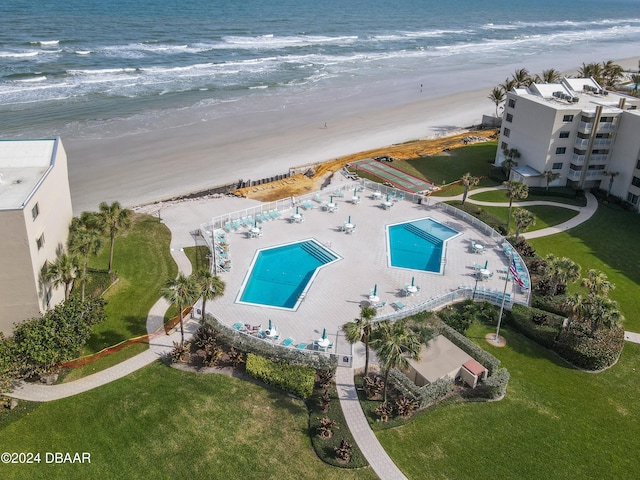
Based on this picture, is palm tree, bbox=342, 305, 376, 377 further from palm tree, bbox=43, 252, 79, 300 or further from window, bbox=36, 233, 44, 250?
window, bbox=36, 233, 44, 250

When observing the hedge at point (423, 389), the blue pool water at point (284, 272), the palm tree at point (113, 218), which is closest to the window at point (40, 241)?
the palm tree at point (113, 218)

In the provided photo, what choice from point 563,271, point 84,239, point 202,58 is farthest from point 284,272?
point 202,58

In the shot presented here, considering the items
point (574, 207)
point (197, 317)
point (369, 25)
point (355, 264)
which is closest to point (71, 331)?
point (197, 317)

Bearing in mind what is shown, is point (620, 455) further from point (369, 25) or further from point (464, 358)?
point (369, 25)

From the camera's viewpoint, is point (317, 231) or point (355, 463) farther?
point (317, 231)

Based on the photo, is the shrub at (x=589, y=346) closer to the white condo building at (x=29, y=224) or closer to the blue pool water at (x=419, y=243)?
the blue pool water at (x=419, y=243)

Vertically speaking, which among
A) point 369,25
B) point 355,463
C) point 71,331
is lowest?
point 355,463
